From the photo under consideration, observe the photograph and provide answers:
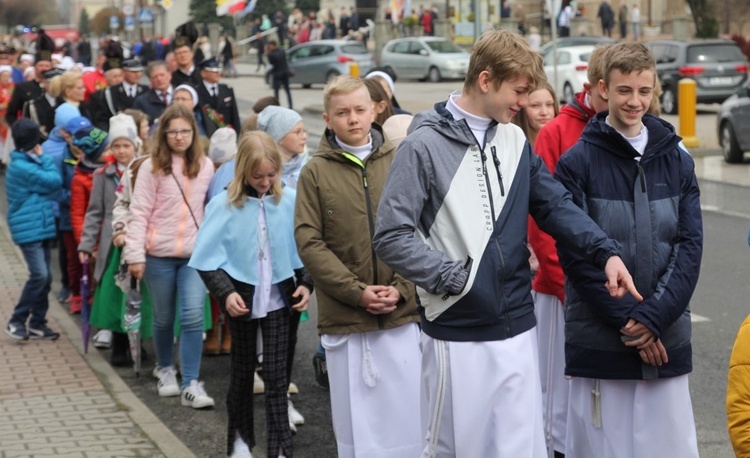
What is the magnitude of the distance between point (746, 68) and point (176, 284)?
24963 millimetres

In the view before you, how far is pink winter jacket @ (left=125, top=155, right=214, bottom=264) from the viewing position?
798 cm

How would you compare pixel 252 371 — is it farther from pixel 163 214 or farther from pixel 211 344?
pixel 211 344

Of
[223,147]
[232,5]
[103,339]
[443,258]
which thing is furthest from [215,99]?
[232,5]

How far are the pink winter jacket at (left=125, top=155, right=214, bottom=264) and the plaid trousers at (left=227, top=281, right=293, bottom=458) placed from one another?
1321mm

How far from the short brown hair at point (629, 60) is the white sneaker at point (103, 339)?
18.6 feet

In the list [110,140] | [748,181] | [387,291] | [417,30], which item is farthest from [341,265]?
[417,30]

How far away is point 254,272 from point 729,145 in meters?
15.3

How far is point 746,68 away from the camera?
100 feet

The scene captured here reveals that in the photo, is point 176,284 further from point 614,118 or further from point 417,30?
point 417,30

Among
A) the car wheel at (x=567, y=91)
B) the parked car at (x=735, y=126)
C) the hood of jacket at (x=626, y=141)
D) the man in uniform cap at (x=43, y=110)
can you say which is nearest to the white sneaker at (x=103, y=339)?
the hood of jacket at (x=626, y=141)

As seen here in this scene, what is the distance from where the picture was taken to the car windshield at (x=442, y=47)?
45.7 meters

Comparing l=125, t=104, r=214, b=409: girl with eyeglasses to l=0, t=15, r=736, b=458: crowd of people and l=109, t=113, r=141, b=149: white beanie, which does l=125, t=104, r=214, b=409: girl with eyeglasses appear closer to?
l=0, t=15, r=736, b=458: crowd of people

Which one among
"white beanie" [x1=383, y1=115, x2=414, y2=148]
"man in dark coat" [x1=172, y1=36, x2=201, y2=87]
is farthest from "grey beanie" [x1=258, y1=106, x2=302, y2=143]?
"man in dark coat" [x1=172, y1=36, x2=201, y2=87]

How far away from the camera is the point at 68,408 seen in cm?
784
